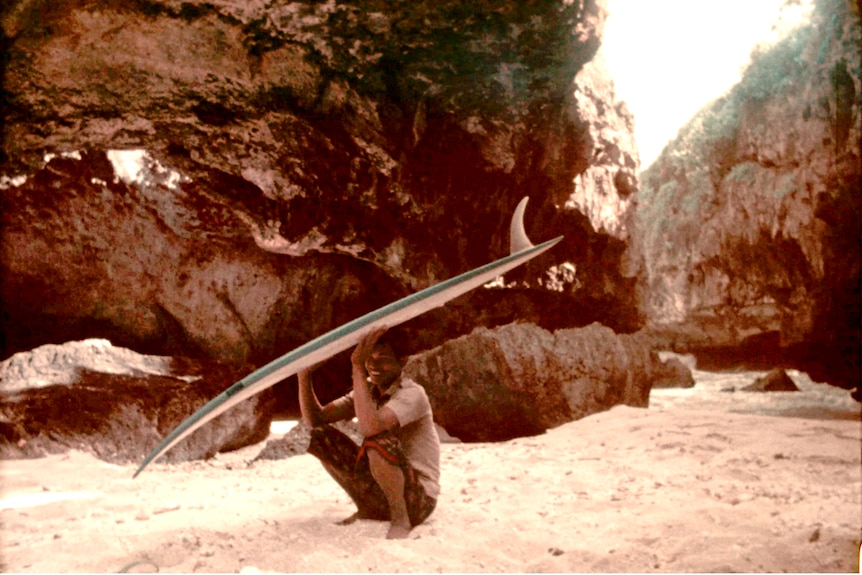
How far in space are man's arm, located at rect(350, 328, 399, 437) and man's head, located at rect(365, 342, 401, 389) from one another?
13 cm

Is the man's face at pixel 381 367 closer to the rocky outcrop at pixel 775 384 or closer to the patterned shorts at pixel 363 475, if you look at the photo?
the patterned shorts at pixel 363 475

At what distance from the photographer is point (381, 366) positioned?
238cm

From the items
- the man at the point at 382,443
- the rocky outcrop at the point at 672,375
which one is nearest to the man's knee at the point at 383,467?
the man at the point at 382,443

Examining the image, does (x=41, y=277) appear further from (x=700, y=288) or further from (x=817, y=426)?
(x=700, y=288)

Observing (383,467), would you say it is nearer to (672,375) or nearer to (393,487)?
(393,487)

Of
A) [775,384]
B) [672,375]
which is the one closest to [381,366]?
[775,384]

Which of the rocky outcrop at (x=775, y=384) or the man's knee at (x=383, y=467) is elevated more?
the man's knee at (x=383, y=467)

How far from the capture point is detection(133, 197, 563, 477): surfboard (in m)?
1.92

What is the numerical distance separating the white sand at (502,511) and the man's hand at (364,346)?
2.29 ft

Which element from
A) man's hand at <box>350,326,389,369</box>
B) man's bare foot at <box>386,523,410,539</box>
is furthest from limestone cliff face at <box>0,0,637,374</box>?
man's bare foot at <box>386,523,410,539</box>

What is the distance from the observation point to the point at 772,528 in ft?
7.15

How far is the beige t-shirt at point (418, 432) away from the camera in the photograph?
2.35m

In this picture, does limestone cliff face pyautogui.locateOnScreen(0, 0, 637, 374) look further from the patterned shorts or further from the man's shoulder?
the patterned shorts

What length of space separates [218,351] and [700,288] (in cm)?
1215
